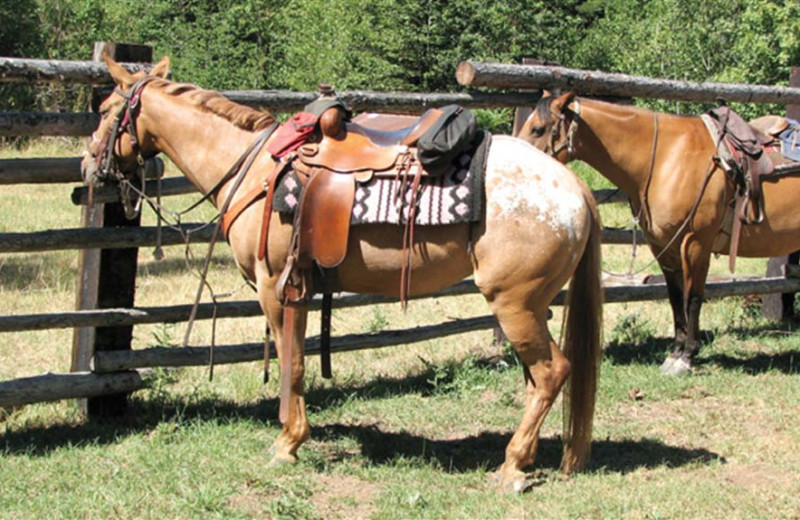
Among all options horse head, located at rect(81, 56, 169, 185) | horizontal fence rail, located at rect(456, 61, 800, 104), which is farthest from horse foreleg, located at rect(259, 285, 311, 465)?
horizontal fence rail, located at rect(456, 61, 800, 104)

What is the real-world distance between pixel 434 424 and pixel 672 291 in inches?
110

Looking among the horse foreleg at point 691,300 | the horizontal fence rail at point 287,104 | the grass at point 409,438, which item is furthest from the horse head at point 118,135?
the horse foreleg at point 691,300

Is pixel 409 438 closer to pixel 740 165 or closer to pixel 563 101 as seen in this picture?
pixel 563 101

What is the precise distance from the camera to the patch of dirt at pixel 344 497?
16.2 ft

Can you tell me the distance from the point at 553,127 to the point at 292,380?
291cm

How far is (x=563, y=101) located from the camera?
23.4ft

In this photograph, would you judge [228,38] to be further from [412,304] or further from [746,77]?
[412,304]

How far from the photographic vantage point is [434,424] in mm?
6484

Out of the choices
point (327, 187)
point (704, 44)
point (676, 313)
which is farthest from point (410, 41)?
point (327, 187)

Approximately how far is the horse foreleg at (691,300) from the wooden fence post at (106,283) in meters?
4.23

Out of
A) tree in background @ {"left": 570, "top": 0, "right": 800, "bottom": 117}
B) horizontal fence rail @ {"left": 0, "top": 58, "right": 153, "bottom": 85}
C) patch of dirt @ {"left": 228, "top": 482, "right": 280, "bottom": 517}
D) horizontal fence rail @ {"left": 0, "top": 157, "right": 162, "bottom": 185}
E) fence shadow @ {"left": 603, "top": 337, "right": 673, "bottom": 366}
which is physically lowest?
patch of dirt @ {"left": 228, "top": 482, "right": 280, "bottom": 517}

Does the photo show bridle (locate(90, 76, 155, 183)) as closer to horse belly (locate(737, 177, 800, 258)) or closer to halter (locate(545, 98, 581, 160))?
halter (locate(545, 98, 581, 160))

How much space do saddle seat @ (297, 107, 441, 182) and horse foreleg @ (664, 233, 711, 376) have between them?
10.7ft

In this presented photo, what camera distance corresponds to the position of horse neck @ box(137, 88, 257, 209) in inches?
219
